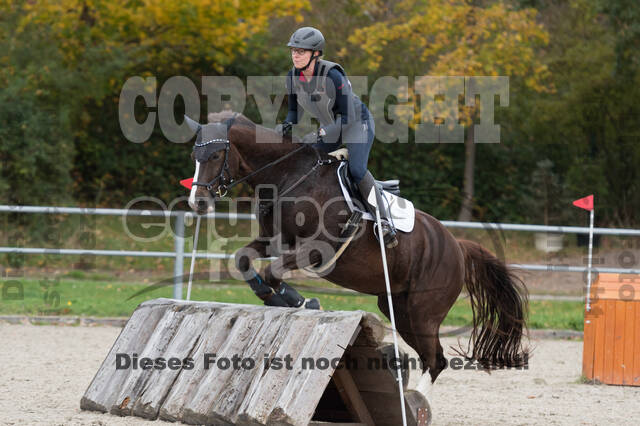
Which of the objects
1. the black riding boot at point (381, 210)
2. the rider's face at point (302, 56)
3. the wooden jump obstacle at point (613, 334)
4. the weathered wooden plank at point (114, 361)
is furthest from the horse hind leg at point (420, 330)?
the wooden jump obstacle at point (613, 334)

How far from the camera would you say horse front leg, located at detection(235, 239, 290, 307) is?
461cm

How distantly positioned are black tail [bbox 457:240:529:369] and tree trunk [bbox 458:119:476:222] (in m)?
9.27

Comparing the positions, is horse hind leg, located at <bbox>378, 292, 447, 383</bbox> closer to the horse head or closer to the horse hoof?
the horse hoof

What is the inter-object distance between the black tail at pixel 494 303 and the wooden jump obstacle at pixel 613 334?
1.31 meters

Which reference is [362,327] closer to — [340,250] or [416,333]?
[340,250]

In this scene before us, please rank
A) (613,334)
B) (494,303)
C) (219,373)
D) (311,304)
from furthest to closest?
(613,334)
(494,303)
(311,304)
(219,373)

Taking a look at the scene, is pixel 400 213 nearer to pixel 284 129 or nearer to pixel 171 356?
pixel 284 129

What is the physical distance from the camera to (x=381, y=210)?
4.96 metres

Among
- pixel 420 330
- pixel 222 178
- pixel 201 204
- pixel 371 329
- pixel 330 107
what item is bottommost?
pixel 420 330

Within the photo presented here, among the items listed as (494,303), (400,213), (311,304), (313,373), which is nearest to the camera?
(313,373)

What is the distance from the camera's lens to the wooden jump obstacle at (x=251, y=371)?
13.3 ft

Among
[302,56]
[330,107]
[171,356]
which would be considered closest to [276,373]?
[171,356]

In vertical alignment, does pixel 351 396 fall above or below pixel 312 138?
below

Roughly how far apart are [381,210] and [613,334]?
2970mm
